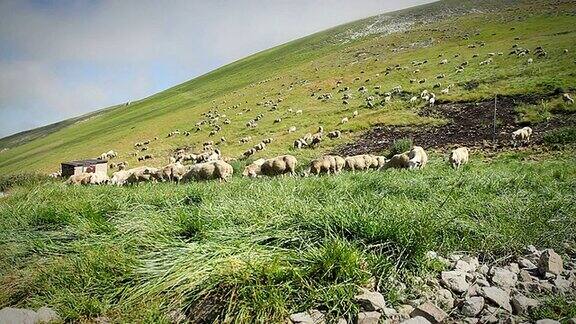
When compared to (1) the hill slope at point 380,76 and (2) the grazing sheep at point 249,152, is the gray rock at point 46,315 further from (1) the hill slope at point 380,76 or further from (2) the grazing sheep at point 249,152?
(2) the grazing sheep at point 249,152

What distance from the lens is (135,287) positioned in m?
4.29

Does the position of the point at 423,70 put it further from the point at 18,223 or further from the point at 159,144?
the point at 18,223

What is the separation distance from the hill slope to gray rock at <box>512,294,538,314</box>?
23.3 meters

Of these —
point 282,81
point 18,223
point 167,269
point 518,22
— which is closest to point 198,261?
point 167,269

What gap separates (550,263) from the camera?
4648 mm

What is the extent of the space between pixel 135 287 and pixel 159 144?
43.0 m

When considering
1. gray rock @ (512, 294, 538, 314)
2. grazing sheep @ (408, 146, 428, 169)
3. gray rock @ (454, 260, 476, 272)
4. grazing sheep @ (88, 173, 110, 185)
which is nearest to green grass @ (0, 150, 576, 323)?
gray rock @ (454, 260, 476, 272)

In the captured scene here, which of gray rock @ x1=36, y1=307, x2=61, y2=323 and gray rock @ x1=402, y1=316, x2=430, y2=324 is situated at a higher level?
gray rock @ x1=36, y1=307, x2=61, y2=323

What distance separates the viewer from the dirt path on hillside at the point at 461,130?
2148cm

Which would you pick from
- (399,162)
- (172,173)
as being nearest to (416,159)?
(399,162)

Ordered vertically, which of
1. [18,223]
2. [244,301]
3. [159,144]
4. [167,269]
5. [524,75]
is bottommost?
[524,75]

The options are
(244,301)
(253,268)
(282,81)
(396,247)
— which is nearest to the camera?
(244,301)

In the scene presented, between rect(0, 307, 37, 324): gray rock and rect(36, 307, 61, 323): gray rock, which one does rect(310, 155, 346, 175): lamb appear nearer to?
rect(36, 307, 61, 323): gray rock

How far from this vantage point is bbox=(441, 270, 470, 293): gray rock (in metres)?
4.39
